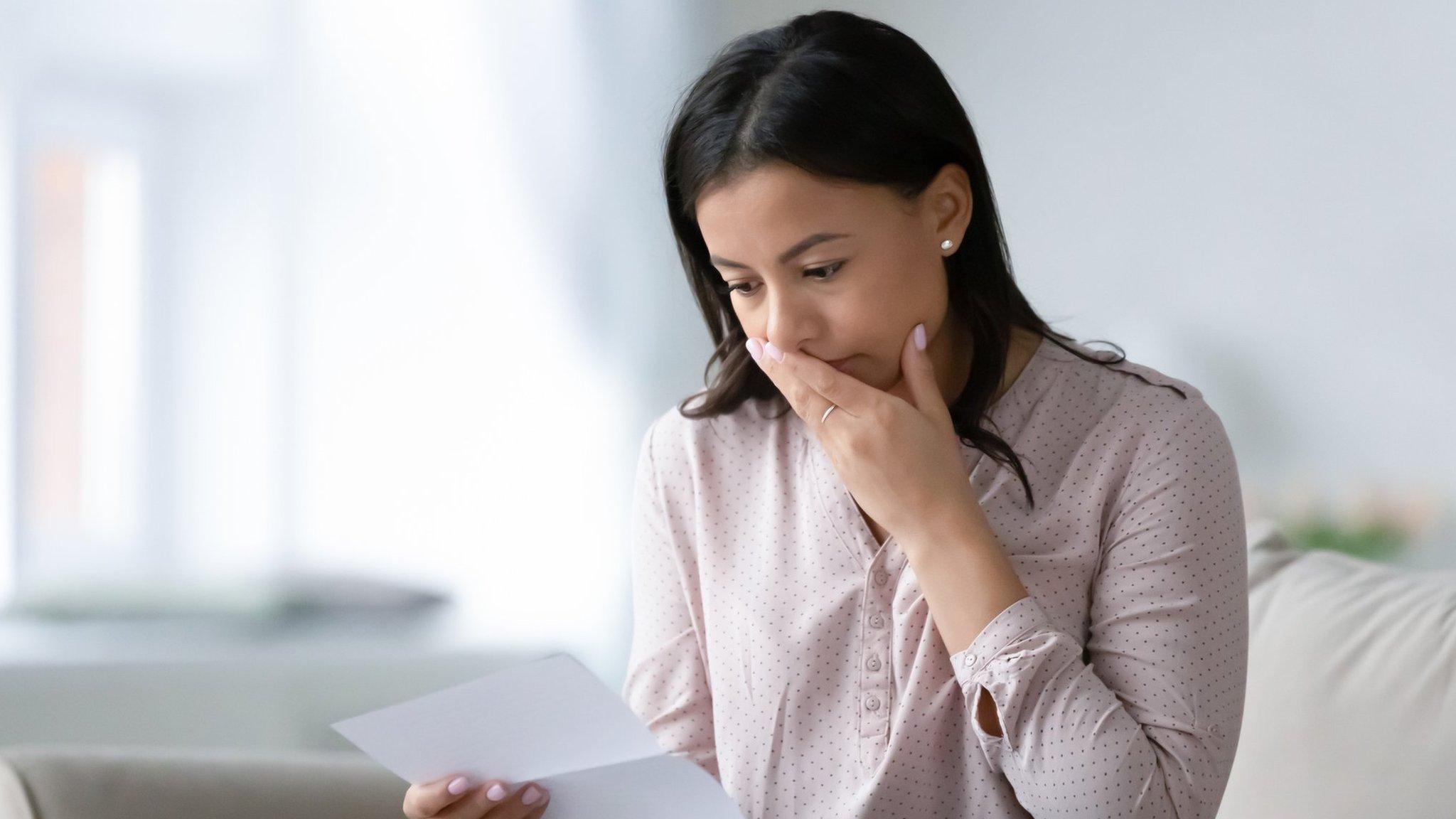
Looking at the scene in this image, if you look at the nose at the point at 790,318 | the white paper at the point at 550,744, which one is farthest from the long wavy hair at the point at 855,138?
the white paper at the point at 550,744

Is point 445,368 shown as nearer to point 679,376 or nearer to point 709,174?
point 679,376

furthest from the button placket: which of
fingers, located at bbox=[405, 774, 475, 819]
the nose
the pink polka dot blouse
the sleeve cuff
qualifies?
fingers, located at bbox=[405, 774, 475, 819]

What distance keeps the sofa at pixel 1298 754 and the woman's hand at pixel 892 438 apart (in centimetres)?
48

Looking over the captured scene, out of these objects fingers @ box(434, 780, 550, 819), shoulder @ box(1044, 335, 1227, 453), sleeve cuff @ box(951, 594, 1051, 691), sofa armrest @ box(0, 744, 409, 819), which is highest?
shoulder @ box(1044, 335, 1227, 453)

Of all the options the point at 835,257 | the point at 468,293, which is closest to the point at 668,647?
the point at 835,257

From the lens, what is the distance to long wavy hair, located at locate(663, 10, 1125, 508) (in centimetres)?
104

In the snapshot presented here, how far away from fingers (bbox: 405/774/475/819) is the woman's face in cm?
43

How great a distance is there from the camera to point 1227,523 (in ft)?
3.55

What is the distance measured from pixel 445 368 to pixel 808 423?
4.28 feet

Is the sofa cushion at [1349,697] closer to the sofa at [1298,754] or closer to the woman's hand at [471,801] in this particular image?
the sofa at [1298,754]

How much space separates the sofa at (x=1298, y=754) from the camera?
3.94 ft

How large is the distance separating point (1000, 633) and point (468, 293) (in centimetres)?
151

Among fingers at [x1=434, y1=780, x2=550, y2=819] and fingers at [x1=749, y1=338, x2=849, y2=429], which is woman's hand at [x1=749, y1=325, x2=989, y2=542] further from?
fingers at [x1=434, y1=780, x2=550, y2=819]

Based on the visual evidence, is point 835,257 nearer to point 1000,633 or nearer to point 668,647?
point 1000,633
